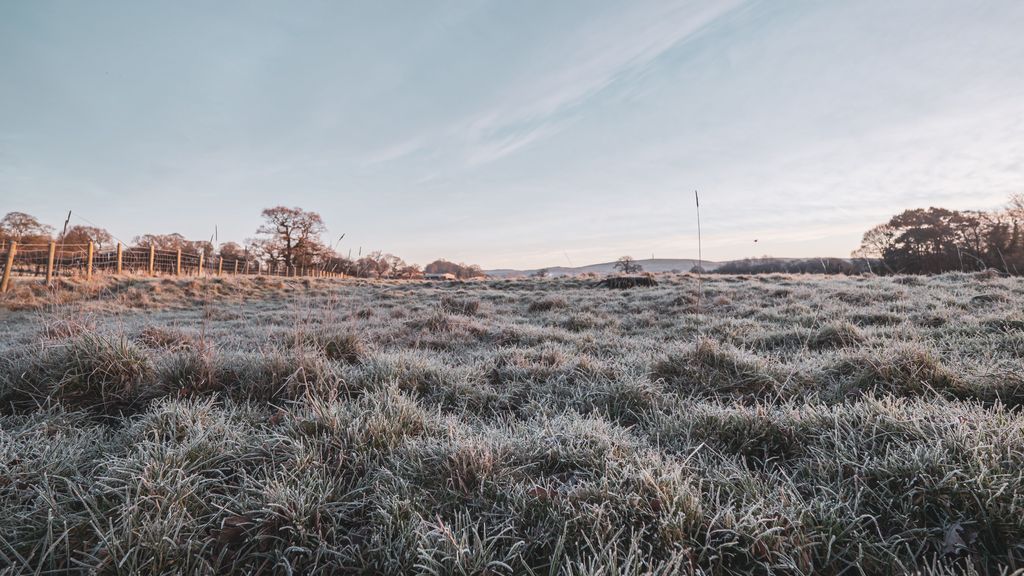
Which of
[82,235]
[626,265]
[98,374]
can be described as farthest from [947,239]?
[82,235]

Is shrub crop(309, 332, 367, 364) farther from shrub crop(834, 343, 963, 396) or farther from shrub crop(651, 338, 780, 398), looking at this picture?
shrub crop(834, 343, 963, 396)

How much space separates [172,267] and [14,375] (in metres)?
26.2

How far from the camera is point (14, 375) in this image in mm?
→ 2717

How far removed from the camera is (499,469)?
1.70 m

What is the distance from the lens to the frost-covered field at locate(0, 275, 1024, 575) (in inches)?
49.9

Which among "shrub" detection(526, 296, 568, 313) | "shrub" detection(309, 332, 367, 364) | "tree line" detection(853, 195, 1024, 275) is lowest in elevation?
"shrub" detection(309, 332, 367, 364)

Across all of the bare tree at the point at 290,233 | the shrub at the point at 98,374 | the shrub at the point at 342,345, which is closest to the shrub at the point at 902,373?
the shrub at the point at 342,345

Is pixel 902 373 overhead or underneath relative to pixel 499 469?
overhead

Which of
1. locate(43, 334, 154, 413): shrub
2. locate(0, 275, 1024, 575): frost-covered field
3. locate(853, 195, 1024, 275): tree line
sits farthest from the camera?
locate(853, 195, 1024, 275): tree line

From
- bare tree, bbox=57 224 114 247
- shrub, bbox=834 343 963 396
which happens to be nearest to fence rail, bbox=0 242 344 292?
shrub, bbox=834 343 963 396

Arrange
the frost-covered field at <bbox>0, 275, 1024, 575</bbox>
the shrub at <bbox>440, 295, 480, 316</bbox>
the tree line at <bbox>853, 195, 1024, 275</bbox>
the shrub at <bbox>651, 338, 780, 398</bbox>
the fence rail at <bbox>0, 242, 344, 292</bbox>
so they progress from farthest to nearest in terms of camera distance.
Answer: the tree line at <bbox>853, 195, 1024, 275</bbox> → the fence rail at <bbox>0, 242, 344, 292</bbox> → the shrub at <bbox>440, 295, 480, 316</bbox> → the shrub at <bbox>651, 338, 780, 398</bbox> → the frost-covered field at <bbox>0, 275, 1024, 575</bbox>

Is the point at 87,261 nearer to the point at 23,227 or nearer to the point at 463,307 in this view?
the point at 463,307

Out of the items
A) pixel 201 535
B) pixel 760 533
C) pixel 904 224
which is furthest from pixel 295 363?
pixel 904 224

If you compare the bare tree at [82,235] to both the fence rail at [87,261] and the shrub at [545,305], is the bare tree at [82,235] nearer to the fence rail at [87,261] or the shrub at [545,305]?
the fence rail at [87,261]
